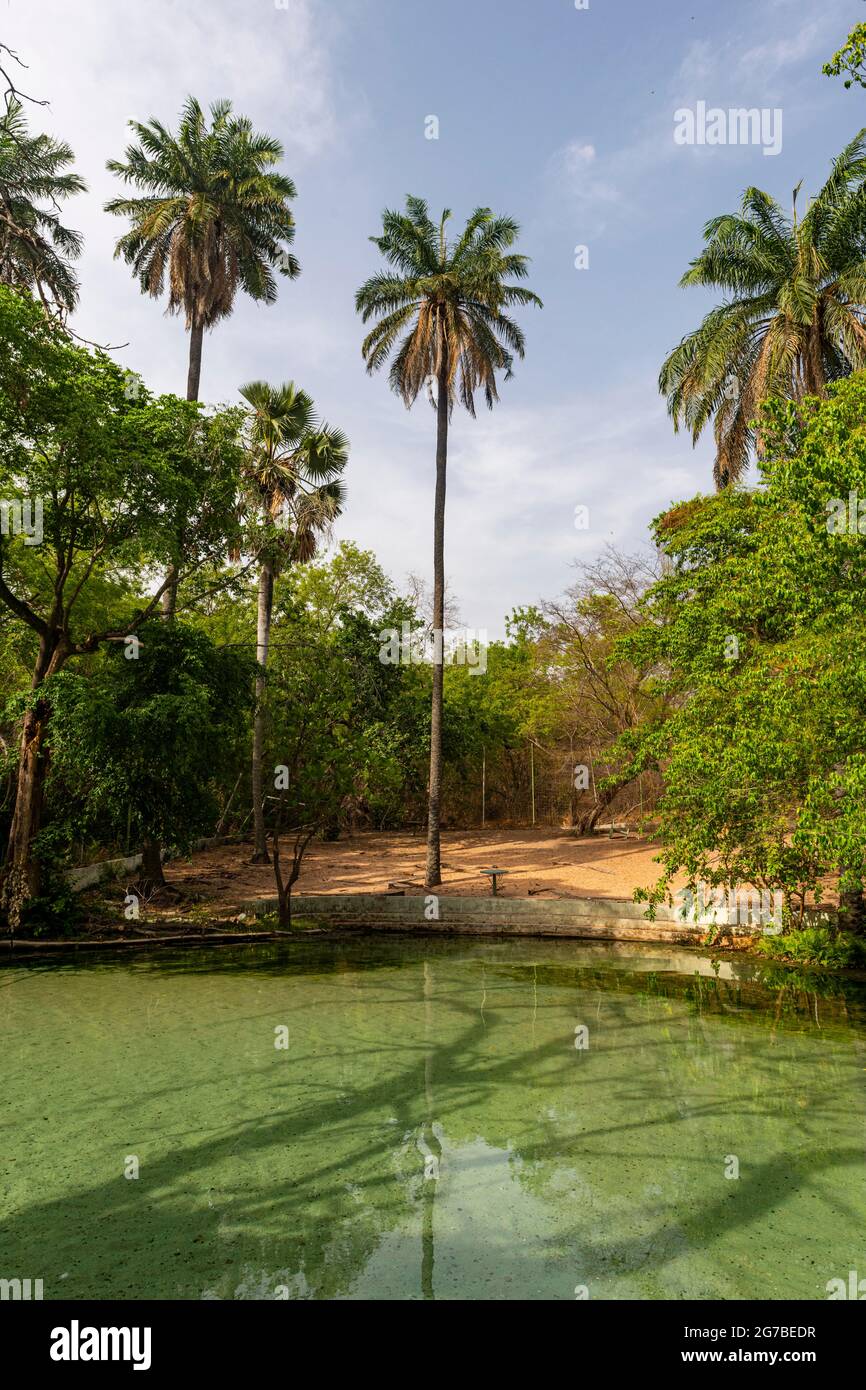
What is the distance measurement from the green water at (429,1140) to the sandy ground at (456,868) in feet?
20.9

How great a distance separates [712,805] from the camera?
1123cm

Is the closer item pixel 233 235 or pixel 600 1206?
pixel 600 1206

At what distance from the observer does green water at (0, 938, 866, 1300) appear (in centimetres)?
471

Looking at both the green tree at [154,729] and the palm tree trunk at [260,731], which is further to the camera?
the palm tree trunk at [260,731]

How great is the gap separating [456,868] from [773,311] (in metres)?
16.0

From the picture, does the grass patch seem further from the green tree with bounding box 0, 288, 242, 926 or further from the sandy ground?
the green tree with bounding box 0, 288, 242, 926

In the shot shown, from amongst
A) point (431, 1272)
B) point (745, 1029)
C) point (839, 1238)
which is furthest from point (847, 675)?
point (431, 1272)

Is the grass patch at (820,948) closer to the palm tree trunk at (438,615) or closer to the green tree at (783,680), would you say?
the green tree at (783,680)

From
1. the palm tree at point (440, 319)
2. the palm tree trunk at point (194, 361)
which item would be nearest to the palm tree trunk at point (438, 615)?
the palm tree at point (440, 319)

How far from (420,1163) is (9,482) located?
42.8 ft

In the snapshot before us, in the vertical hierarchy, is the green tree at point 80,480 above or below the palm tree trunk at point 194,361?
below

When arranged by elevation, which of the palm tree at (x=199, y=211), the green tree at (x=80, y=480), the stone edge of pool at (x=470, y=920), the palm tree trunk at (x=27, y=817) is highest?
the palm tree at (x=199, y=211)

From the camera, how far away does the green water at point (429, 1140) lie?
4711 mm
